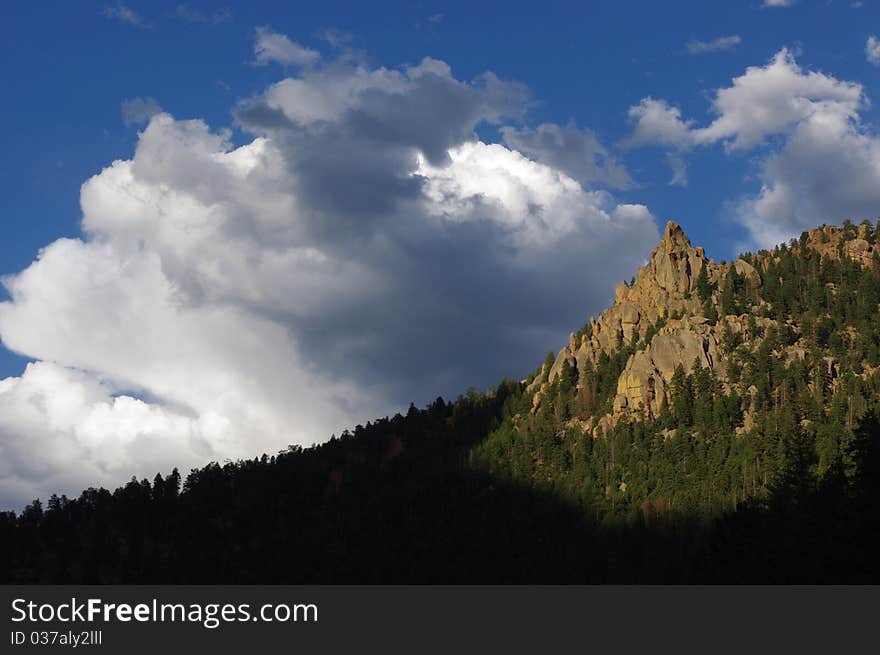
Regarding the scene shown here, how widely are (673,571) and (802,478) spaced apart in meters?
54.1

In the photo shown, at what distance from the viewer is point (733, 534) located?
133m
